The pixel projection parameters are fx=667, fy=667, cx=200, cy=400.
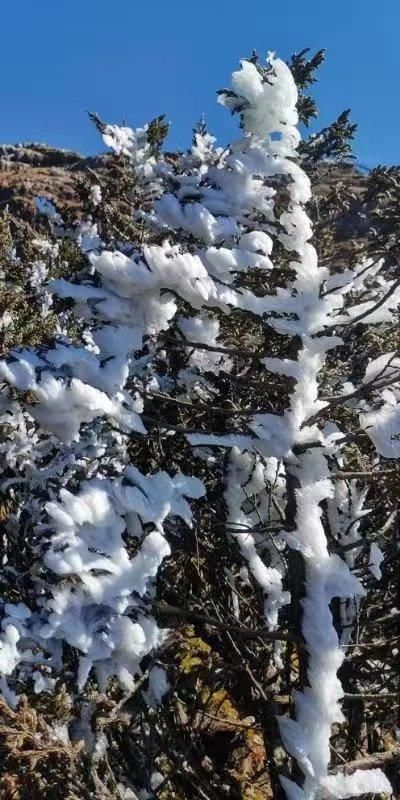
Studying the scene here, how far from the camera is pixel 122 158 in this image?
19.6 ft

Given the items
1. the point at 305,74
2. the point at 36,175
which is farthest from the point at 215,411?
the point at 36,175

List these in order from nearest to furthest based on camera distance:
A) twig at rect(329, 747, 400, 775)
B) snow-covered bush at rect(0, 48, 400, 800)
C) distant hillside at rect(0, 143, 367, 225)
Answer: snow-covered bush at rect(0, 48, 400, 800), twig at rect(329, 747, 400, 775), distant hillside at rect(0, 143, 367, 225)

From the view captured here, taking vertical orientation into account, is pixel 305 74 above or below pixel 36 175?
below

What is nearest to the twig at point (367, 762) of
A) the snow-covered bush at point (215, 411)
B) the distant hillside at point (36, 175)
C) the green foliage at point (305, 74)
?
the snow-covered bush at point (215, 411)

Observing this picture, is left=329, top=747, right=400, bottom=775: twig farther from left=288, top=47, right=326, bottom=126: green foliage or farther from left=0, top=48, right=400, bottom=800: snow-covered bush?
left=288, top=47, right=326, bottom=126: green foliage

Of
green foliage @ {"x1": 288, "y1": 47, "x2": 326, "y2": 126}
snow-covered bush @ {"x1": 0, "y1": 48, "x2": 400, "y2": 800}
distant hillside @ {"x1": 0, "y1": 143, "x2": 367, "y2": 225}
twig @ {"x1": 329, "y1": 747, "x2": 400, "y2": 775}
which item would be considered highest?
distant hillside @ {"x1": 0, "y1": 143, "x2": 367, "y2": 225}

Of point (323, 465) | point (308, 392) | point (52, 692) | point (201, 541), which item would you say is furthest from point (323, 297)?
point (52, 692)

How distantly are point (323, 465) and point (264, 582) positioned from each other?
109 cm

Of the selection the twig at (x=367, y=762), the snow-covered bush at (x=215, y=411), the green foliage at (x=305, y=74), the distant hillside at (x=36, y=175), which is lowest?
the twig at (x=367, y=762)

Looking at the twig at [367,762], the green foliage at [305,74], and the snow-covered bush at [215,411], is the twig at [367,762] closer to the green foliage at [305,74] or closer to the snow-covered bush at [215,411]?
the snow-covered bush at [215,411]

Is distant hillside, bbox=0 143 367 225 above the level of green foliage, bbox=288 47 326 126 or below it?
above

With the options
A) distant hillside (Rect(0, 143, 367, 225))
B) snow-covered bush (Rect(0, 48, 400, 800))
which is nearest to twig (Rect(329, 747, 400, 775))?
snow-covered bush (Rect(0, 48, 400, 800))

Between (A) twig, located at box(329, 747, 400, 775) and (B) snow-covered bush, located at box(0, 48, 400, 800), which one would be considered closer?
(B) snow-covered bush, located at box(0, 48, 400, 800)

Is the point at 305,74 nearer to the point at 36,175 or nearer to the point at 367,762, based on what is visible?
the point at 367,762
